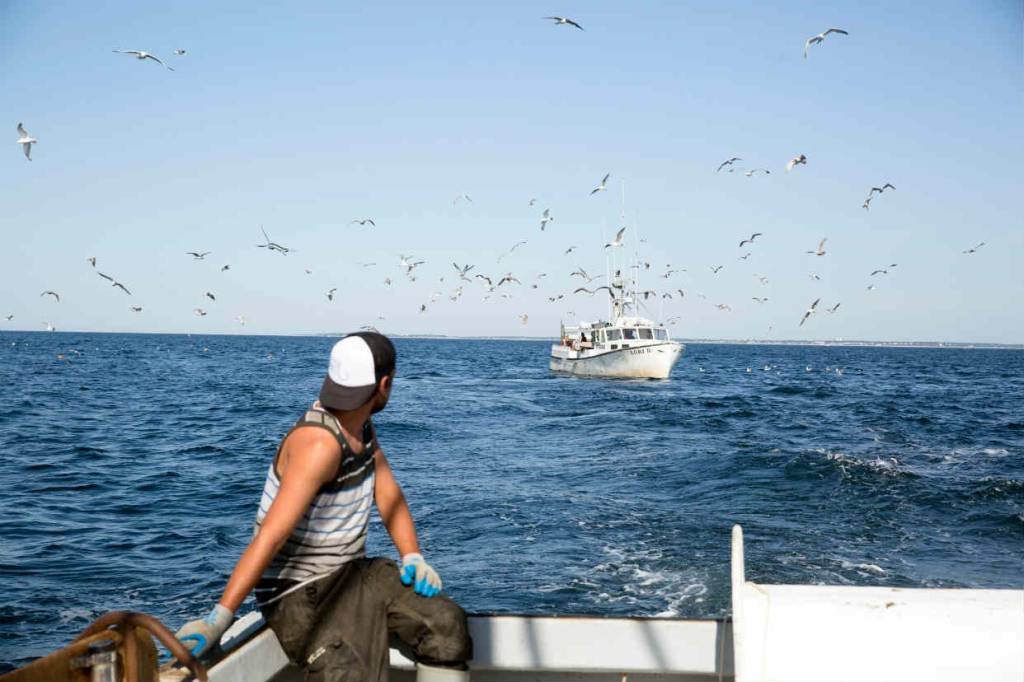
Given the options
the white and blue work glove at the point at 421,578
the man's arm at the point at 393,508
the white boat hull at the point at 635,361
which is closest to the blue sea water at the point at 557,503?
the man's arm at the point at 393,508

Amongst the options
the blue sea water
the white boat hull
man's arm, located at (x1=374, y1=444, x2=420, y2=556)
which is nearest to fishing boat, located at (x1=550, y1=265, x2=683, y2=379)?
the white boat hull

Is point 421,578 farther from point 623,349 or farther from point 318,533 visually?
point 623,349

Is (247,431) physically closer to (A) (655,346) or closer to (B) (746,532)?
(B) (746,532)

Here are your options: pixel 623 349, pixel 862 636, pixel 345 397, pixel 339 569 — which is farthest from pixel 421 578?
pixel 623 349

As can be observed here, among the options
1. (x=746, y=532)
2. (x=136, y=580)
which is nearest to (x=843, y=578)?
(x=746, y=532)

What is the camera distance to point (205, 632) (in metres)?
2.84

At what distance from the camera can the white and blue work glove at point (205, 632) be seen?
284 cm

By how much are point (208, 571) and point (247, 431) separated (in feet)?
47.2

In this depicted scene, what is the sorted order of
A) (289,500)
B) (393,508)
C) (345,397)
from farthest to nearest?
(393,508) → (345,397) → (289,500)

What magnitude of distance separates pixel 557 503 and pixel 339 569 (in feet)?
33.2

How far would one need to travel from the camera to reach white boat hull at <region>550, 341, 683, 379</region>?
45594 mm

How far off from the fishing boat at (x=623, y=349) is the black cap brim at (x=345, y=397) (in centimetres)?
4044

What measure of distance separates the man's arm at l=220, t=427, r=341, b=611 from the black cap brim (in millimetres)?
114

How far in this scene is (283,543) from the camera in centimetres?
287
